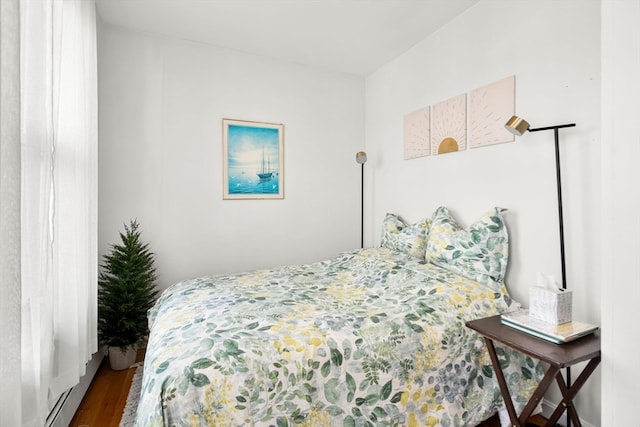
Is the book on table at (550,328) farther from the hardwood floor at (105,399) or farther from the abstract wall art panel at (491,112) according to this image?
the hardwood floor at (105,399)

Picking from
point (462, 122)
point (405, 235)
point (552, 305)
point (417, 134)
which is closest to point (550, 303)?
point (552, 305)

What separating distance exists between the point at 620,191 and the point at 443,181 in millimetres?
1554

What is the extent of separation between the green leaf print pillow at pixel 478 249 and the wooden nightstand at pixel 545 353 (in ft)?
1.38

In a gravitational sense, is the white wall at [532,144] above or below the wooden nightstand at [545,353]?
above

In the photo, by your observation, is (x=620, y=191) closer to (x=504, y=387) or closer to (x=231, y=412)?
(x=504, y=387)

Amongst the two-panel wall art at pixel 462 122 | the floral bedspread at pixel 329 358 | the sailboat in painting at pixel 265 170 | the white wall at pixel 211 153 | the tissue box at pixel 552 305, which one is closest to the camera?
the floral bedspread at pixel 329 358

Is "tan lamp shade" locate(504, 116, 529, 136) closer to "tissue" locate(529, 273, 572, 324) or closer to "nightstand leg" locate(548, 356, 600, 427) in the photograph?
"tissue" locate(529, 273, 572, 324)

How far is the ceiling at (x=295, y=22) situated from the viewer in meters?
2.33

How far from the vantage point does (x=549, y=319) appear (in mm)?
1492

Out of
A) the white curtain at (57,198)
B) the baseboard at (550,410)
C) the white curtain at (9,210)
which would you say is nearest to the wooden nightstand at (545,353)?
the baseboard at (550,410)

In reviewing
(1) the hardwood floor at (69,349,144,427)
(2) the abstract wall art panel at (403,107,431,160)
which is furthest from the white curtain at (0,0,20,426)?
(2) the abstract wall art panel at (403,107,431,160)

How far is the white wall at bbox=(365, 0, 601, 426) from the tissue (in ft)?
1.01

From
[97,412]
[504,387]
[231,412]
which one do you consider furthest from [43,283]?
[504,387]

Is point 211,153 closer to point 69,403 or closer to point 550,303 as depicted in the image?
point 69,403
